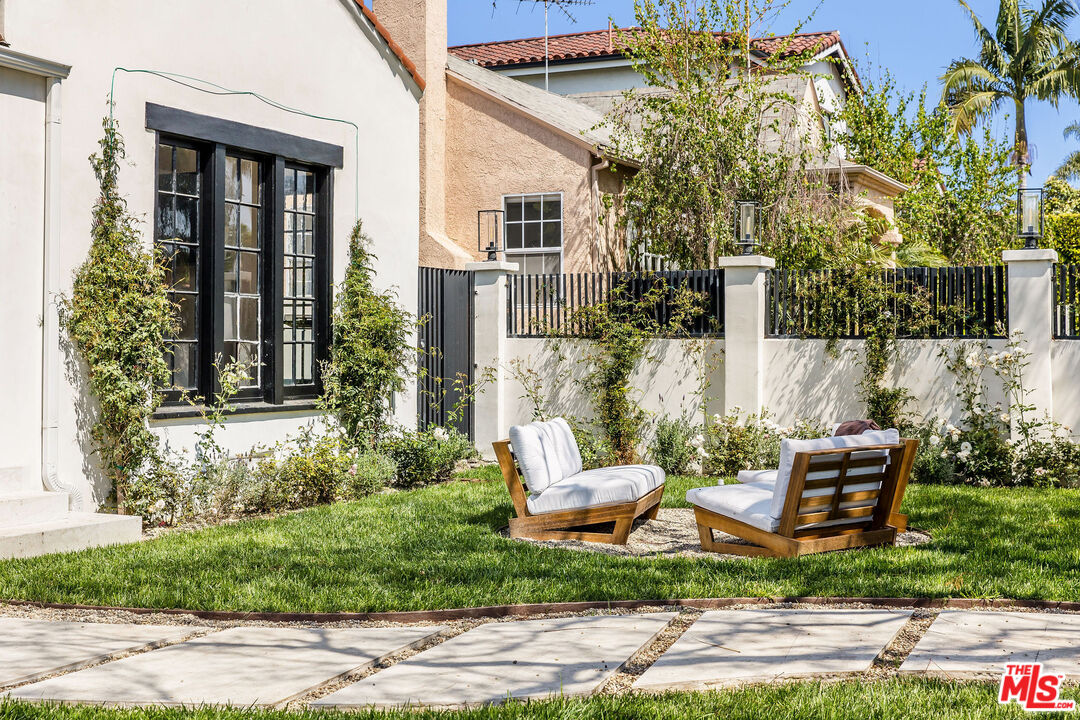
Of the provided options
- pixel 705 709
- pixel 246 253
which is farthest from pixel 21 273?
pixel 705 709

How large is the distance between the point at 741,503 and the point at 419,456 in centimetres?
471

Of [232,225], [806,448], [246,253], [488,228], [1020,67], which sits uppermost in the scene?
[1020,67]

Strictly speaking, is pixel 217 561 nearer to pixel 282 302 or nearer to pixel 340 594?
pixel 340 594


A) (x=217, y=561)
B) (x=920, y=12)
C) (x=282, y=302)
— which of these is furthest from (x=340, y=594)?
(x=920, y=12)

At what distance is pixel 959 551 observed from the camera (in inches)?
276

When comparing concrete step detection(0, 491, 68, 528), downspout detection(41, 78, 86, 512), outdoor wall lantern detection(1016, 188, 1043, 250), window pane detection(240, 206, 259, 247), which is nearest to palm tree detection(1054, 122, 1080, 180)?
outdoor wall lantern detection(1016, 188, 1043, 250)

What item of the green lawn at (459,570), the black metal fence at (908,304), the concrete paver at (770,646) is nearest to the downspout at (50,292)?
the green lawn at (459,570)

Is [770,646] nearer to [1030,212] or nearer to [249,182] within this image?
[249,182]

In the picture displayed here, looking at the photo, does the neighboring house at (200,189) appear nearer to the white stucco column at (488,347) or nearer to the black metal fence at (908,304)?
the white stucco column at (488,347)

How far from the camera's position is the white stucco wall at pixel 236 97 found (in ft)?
26.0

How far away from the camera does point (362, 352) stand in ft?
35.4

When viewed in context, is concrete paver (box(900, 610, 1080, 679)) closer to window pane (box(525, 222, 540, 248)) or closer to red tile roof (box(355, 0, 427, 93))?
red tile roof (box(355, 0, 427, 93))

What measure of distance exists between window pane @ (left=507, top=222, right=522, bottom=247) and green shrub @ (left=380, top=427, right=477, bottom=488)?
5.97m

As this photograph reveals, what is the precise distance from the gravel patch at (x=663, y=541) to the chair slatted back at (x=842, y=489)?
1.31 ft
